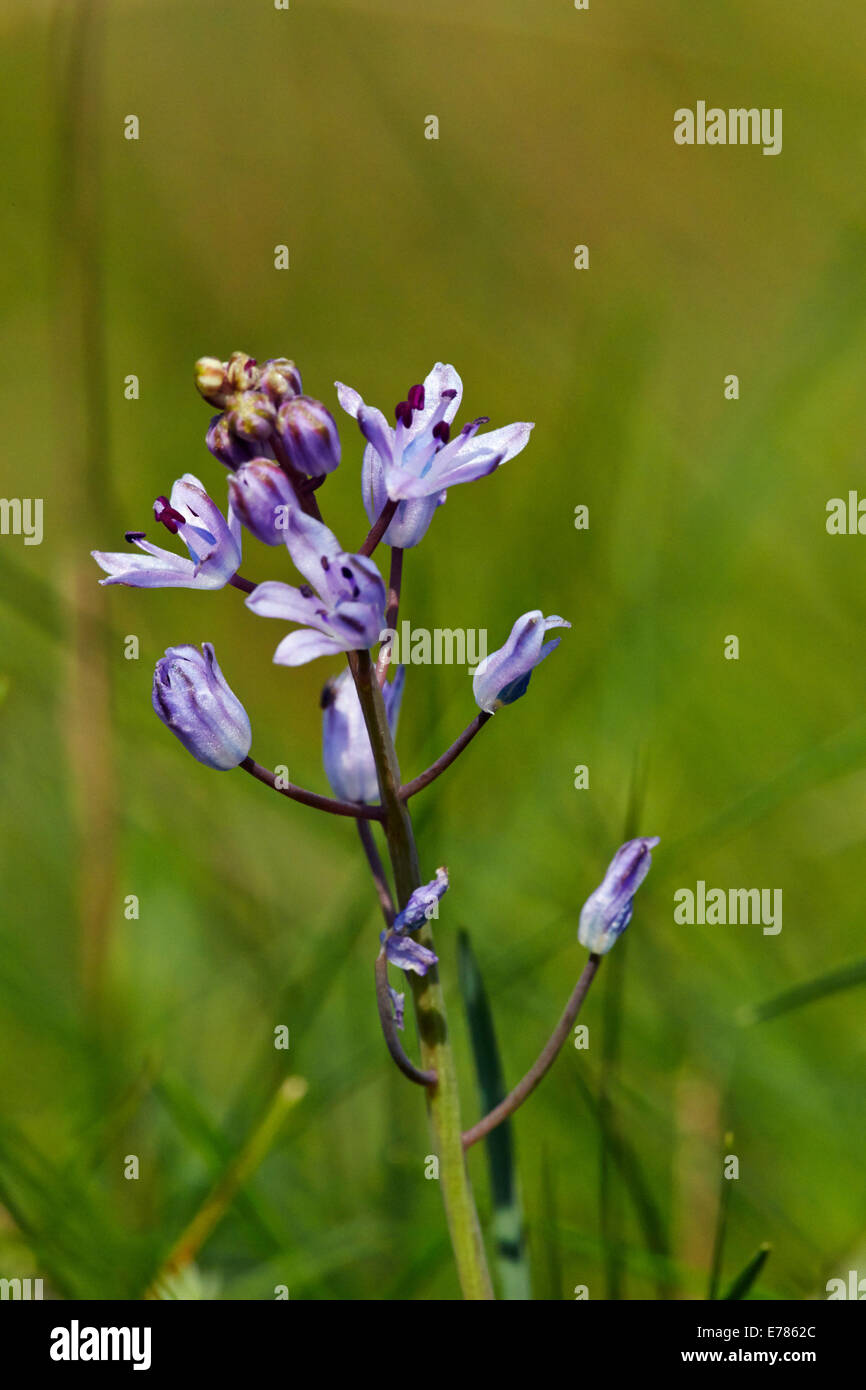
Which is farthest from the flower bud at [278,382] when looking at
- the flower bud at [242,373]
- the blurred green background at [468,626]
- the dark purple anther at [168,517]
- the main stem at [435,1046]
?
the blurred green background at [468,626]

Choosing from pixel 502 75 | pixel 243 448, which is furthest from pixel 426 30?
pixel 243 448

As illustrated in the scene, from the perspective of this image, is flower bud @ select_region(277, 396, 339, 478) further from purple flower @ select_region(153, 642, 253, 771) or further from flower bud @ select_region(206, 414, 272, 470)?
purple flower @ select_region(153, 642, 253, 771)

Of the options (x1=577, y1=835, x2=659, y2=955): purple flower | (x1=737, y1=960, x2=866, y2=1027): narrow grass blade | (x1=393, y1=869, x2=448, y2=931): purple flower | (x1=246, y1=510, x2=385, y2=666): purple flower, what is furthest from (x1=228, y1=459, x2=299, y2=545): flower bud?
(x1=737, y1=960, x2=866, y2=1027): narrow grass blade

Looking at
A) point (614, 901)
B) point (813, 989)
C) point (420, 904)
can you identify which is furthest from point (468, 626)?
point (420, 904)

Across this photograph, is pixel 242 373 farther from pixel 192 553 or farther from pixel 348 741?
pixel 348 741

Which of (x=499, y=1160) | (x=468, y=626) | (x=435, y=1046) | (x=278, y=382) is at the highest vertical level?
(x=468, y=626)

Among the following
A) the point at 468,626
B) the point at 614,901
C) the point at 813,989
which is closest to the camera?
the point at 614,901
